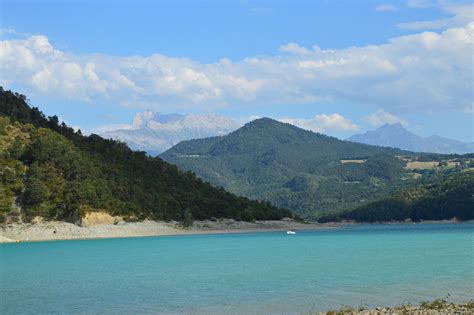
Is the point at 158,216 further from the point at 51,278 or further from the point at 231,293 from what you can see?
the point at 231,293

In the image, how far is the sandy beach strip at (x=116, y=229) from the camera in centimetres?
10831

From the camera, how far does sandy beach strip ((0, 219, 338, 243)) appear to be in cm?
10831

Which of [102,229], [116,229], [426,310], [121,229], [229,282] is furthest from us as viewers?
[121,229]

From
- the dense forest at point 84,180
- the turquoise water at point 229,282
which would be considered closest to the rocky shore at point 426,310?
the turquoise water at point 229,282

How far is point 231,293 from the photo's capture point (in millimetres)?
38812

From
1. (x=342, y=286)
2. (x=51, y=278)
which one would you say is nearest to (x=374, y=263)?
(x=342, y=286)

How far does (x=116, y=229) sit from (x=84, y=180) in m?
11.4

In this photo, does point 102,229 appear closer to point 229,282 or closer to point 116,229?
point 116,229

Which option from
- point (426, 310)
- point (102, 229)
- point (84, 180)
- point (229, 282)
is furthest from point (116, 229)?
point (426, 310)

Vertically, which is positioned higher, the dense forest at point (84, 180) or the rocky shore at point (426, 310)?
the dense forest at point (84, 180)

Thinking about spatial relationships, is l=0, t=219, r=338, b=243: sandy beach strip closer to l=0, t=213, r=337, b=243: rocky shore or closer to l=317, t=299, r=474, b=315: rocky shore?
l=0, t=213, r=337, b=243: rocky shore

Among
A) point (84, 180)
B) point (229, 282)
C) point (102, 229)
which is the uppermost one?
point (84, 180)

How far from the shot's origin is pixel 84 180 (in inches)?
4823

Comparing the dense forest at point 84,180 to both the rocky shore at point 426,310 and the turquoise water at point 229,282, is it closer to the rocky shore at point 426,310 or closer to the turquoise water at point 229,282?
the turquoise water at point 229,282
